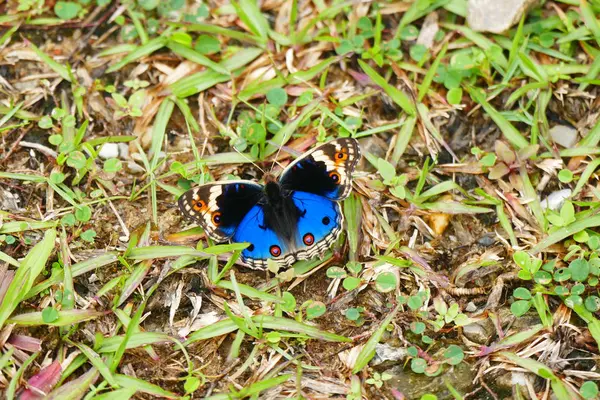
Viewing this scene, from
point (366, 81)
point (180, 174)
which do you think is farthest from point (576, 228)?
point (180, 174)

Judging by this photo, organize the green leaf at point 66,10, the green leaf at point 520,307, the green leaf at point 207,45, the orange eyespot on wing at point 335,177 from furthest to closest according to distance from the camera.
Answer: the green leaf at point 66,10 → the green leaf at point 207,45 → the orange eyespot on wing at point 335,177 → the green leaf at point 520,307

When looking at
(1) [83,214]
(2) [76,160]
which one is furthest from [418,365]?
(2) [76,160]

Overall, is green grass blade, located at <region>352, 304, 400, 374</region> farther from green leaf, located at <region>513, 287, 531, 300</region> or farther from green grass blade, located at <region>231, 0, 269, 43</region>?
green grass blade, located at <region>231, 0, 269, 43</region>

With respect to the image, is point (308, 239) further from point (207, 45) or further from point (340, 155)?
point (207, 45)

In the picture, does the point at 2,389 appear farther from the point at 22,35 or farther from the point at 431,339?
the point at 22,35

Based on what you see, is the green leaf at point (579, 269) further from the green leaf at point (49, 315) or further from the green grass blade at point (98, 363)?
the green leaf at point (49, 315)

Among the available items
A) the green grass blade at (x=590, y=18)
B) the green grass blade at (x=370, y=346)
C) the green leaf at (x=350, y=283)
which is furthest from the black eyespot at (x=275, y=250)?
the green grass blade at (x=590, y=18)
